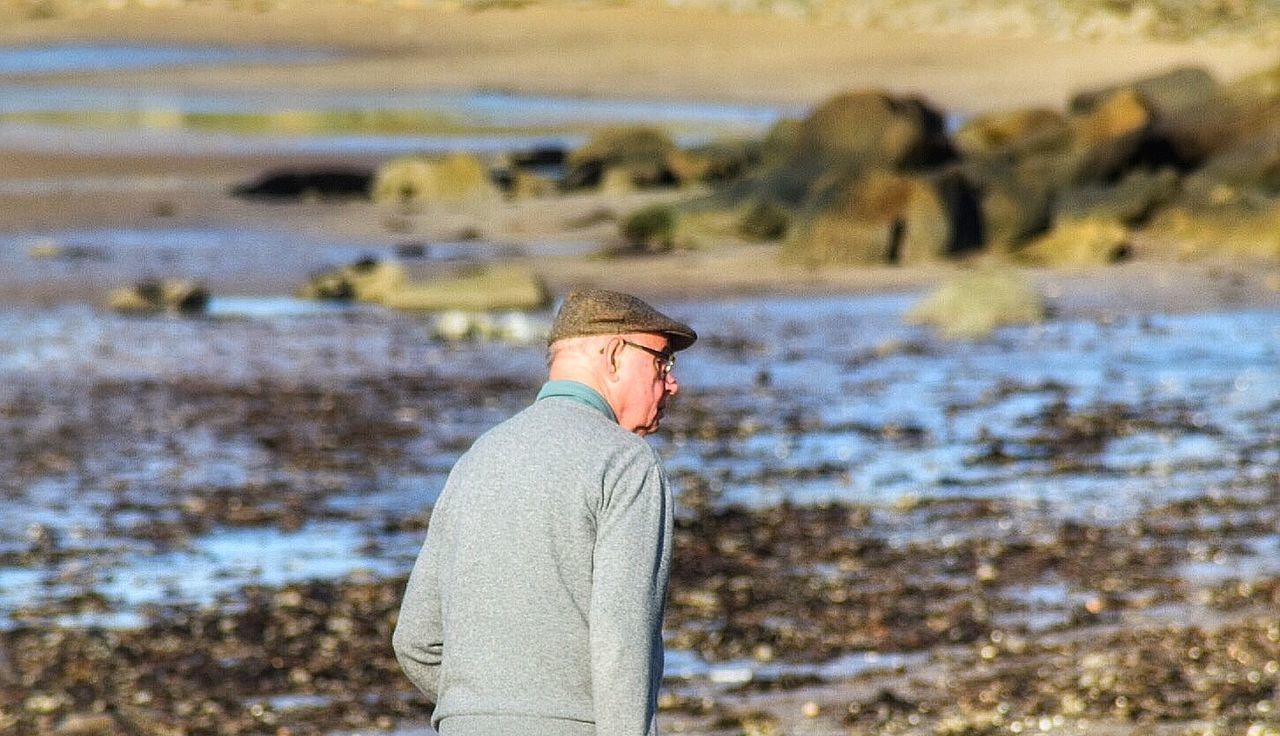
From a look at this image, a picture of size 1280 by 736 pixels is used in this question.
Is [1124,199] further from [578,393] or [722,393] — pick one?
[578,393]

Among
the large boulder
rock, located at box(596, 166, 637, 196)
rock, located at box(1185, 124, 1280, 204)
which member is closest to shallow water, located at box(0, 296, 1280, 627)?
the large boulder

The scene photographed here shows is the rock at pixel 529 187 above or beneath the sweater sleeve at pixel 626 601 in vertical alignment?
beneath

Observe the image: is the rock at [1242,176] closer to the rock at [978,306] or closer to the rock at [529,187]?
the rock at [978,306]

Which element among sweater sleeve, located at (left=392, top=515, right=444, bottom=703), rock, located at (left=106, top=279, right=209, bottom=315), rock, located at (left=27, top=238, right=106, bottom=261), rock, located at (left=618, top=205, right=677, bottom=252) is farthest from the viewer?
rock, located at (left=618, top=205, right=677, bottom=252)

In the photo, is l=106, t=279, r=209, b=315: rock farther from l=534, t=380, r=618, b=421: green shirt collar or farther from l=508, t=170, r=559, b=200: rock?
l=534, t=380, r=618, b=421: green shirt collar

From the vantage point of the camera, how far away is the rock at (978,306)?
24.2 metres

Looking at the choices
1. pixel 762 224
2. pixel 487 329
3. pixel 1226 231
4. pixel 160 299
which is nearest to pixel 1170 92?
pixel 1226 231

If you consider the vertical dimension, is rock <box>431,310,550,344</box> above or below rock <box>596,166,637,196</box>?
below

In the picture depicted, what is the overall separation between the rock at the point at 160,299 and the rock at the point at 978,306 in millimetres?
8265

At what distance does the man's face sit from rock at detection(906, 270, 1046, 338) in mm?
18773

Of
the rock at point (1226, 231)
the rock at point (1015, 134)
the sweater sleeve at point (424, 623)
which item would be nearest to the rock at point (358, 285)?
the rock at point (1226, 231)

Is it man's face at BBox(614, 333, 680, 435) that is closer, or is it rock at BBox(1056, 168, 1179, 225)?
man's face at BBox(614, 333, 680, 435)

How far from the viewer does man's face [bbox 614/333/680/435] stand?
5375mm

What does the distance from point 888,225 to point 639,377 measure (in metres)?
25.1
